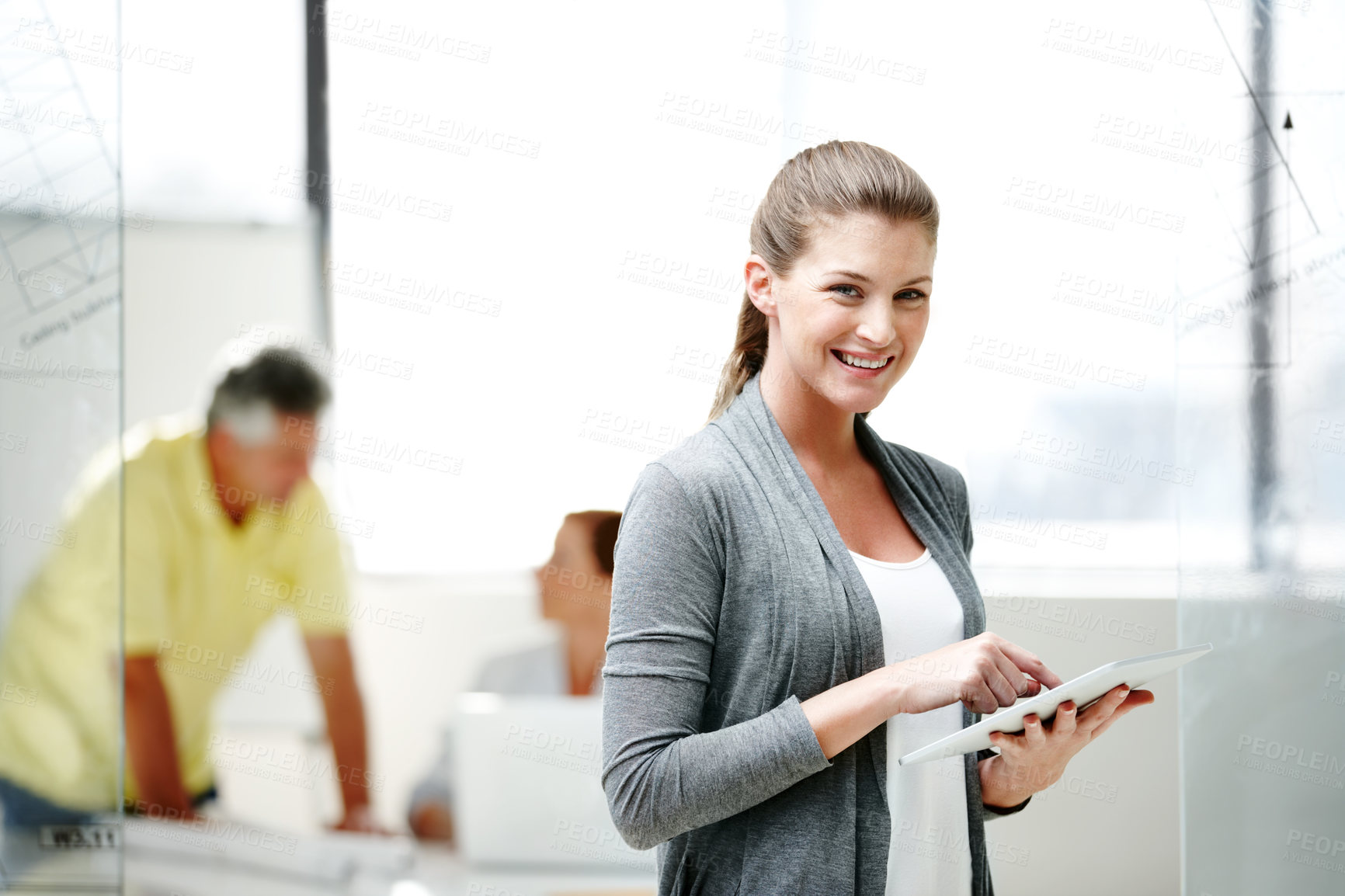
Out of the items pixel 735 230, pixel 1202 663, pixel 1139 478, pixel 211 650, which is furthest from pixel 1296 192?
pixel 211 650

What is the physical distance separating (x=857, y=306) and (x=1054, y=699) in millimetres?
372

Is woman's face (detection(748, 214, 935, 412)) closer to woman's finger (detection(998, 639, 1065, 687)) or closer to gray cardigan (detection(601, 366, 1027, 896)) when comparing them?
gray cardigan (detection(601, 366, 1027, 896))

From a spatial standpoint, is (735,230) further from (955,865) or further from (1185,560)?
(955,865)

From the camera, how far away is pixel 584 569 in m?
2.74

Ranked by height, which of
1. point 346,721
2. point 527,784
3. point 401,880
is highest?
point 346,721

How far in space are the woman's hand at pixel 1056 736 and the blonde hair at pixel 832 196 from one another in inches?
17.3

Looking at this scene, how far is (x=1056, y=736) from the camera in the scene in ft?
2.99

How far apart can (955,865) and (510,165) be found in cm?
214

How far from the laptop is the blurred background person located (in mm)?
173

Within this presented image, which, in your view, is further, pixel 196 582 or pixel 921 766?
pixel 196 582

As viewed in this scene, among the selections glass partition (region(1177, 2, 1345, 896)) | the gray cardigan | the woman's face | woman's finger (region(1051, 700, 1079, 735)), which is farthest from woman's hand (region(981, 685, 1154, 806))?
glass partition (region(1177, 2, 1345, 896))

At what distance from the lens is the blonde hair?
93cm

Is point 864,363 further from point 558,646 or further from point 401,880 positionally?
point 401,880

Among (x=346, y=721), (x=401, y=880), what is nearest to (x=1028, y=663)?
(x=401, y=880)
